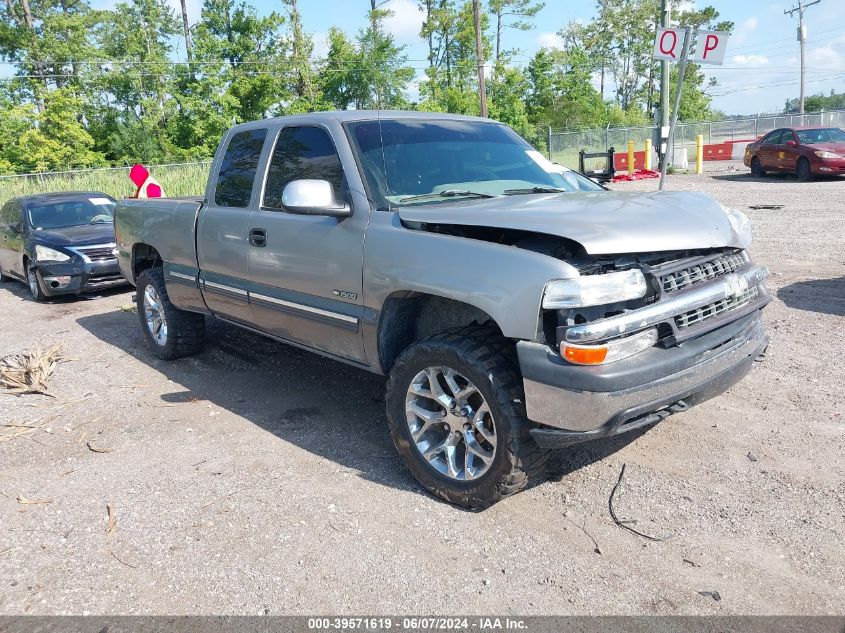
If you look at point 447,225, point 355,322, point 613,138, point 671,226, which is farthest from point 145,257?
point 613,138

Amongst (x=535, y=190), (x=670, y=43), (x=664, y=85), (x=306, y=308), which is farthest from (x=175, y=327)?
(x=664, y=85)

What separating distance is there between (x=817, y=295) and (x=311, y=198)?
218 inches

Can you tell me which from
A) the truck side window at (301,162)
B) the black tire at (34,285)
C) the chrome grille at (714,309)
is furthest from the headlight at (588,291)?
the black tire at (34,285)

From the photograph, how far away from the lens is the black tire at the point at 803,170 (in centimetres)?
1862

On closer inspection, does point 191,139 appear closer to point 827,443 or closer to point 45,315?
A: point 45,315

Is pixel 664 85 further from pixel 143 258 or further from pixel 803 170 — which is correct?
pixel 143 258

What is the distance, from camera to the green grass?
23250 mm

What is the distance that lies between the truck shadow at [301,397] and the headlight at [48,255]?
2911 mm

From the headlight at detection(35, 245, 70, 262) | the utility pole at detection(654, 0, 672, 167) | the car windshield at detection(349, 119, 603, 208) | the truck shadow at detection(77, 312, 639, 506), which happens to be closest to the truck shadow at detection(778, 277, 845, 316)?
the car windshield at detection(349, 119, 603, 208)

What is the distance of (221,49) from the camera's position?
41344 mm

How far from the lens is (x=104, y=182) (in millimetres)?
24359

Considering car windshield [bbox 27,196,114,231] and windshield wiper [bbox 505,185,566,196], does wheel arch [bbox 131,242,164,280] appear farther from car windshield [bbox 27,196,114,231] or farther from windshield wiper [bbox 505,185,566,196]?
car windshield [bbox 27,196,114,231]

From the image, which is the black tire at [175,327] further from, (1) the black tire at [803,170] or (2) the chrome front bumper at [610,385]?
(1) the black tire at [803,170]

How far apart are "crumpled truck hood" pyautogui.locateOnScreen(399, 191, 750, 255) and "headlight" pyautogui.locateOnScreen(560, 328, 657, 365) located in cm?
40
